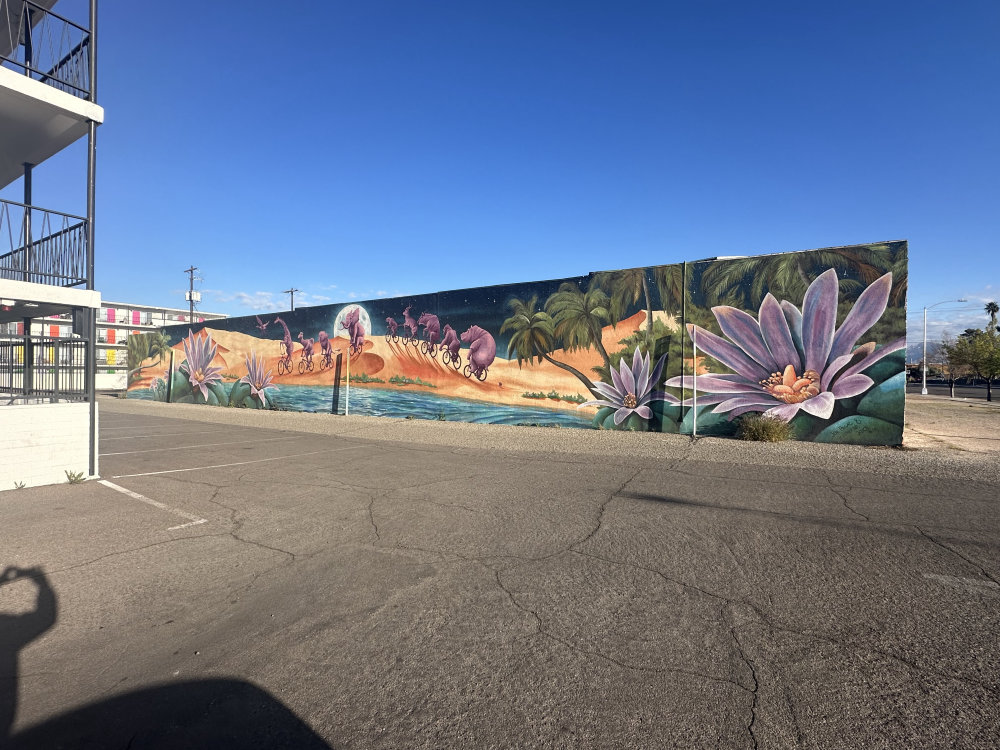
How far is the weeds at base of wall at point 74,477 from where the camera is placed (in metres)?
7.84

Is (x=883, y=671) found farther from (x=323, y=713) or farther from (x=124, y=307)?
(x=124, y=307)

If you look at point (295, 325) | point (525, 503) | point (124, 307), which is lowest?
point (525, 503)

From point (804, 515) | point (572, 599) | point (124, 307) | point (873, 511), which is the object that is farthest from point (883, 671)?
point (124, 307)

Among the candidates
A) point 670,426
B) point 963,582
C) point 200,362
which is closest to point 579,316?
point 670,426

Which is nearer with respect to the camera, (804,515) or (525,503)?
(804,515)

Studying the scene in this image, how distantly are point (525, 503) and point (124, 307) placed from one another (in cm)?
9811

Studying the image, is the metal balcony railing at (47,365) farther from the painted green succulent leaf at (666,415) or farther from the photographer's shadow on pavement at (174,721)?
the painted green succulent leaf at (666,415)

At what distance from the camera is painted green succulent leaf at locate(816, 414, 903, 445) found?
1145 centimetres

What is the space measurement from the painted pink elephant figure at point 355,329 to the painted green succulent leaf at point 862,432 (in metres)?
16.4

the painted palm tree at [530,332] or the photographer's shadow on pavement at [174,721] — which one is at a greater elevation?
the painted palm tree at [530,332]

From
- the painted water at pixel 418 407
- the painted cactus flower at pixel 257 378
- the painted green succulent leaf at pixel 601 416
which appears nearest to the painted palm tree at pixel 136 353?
the painted cactus flower at pixel 257 378

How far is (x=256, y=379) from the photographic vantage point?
24.9 metres

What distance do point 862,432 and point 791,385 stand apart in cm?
179

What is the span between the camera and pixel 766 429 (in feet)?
40.3
